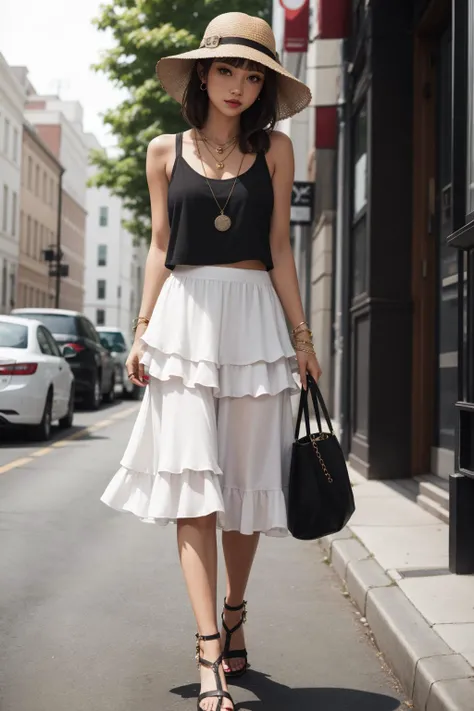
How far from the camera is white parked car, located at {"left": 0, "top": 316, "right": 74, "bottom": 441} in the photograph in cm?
1164

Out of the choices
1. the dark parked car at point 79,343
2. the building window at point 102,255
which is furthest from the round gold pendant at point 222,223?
the building window at point 102,255

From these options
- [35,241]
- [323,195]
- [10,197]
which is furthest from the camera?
[35,241]

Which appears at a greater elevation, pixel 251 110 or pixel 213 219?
pixel 251 110

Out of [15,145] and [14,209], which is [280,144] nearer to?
[15,145]

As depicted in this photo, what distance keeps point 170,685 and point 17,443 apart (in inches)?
341

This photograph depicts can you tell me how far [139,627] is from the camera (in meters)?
4.29

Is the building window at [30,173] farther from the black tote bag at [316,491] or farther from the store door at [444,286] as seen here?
the black tote bag at [316,491]

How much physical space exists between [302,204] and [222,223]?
14169mm

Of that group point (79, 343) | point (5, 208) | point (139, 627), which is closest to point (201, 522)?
point (139, 627)

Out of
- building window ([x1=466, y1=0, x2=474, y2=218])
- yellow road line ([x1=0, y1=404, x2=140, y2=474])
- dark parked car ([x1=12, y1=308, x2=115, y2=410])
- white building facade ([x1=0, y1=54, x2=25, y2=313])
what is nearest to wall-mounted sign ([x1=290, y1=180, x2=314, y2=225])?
dark parked car ([x1=12, y1=308, x2=115, y2=410])

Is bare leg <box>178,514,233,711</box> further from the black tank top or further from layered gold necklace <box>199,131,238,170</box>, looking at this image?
layered gold necklace <box>199,131,238,170</box>

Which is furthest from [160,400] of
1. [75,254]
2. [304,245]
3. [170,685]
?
[75,254]

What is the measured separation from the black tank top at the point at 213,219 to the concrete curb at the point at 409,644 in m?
1.38

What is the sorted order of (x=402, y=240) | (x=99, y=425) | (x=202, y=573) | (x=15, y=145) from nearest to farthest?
(x=202, y=573)
(x=402, y=240)
(x=99, y=425)
(x=15, y=145)
